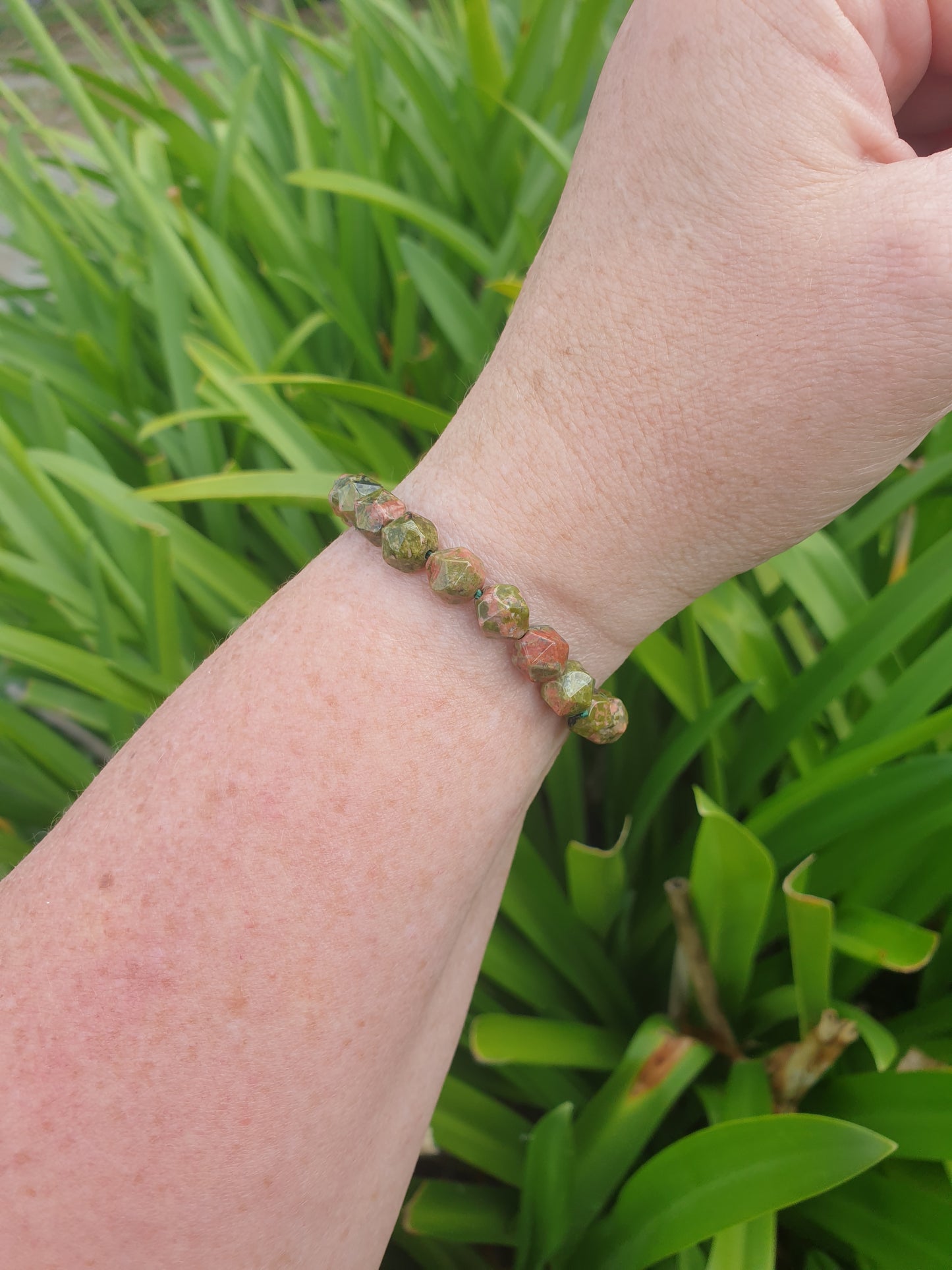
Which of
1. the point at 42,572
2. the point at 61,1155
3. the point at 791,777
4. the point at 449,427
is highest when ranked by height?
the point at 42,572

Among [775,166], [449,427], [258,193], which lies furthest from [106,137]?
[775,166]

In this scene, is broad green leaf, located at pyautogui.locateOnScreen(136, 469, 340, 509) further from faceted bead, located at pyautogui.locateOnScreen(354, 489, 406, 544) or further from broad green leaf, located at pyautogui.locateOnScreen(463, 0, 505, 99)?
broad green leaf, located at pyautogui.locateOnScreen(463, 0, 505, 99)

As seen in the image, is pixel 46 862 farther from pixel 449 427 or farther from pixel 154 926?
pixel 449 427

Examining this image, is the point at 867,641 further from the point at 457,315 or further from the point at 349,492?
the point at 457,315

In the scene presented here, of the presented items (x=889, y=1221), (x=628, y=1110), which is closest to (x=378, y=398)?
(x=628, y=1110)

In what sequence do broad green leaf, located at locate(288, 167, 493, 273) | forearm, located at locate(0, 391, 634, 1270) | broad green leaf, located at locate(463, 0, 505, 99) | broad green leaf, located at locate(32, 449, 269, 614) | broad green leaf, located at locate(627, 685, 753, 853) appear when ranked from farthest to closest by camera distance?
broad green leaf, located at locate(463, 0, 505, 99) < broad green leaf, located at locate(288, 167, 493, 273) < broad green leaf, located at locate(32, 449, 269, 614) < broad green leaf, located at locate(627, 685, 753, 853) < forearm, located at locate(0, 391, 634, 1270)

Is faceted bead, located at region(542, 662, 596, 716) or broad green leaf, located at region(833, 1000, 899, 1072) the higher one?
faceted bead, located at region(542, 662, 596, 716)

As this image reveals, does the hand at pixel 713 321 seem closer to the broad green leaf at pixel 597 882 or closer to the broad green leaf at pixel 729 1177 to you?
the broad green leaf at pixel 597 882

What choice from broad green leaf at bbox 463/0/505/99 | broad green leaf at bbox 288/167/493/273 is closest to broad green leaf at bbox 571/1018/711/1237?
broad green leaf at bbox 288/167/493/273
